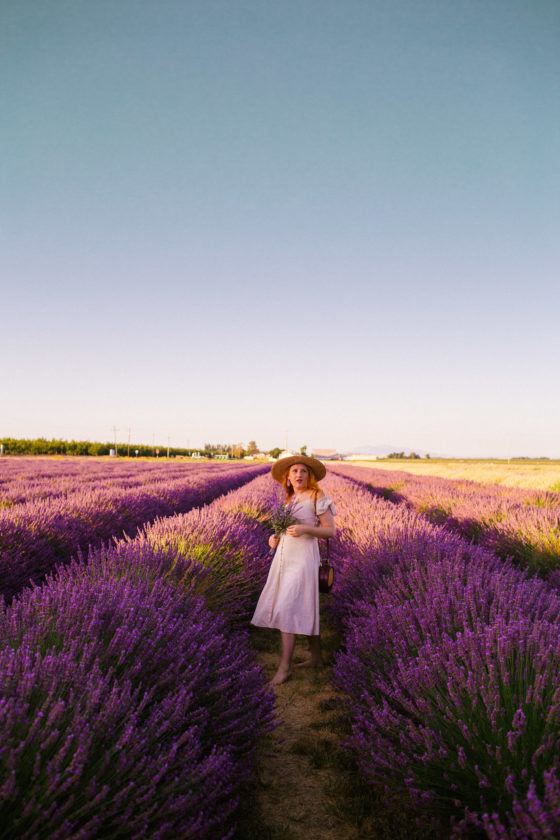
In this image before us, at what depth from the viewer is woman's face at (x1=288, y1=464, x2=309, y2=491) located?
3.34 metres

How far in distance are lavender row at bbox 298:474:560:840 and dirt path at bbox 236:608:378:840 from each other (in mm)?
147

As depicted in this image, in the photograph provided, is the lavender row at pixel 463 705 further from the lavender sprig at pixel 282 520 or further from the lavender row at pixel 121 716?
the lavender sprig at pixel 282 520

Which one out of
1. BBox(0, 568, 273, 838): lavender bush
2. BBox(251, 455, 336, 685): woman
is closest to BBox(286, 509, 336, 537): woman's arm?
BBox(251, 455, 336, 685): woman

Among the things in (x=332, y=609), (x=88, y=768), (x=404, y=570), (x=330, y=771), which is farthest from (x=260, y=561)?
(x=88, y=768)

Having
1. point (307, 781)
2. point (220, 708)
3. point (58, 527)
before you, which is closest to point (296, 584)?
point (307, 781)

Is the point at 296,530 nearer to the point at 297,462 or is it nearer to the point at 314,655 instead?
the point at 297,462

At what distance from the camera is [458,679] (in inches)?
64.6

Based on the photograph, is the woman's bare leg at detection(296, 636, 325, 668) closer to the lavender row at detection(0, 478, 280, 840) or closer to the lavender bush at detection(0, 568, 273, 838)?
the lavender row at detection(0, 478, 280, 840)

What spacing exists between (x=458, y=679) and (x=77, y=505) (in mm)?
5025

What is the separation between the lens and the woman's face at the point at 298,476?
3340mm

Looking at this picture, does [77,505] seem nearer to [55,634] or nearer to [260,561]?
[260,561]

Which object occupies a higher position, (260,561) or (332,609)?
→ (260,561)

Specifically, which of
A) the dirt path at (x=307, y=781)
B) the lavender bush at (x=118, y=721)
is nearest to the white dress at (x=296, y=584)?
the dirt path at (x=307, y=781)

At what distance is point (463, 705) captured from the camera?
1.55 m
